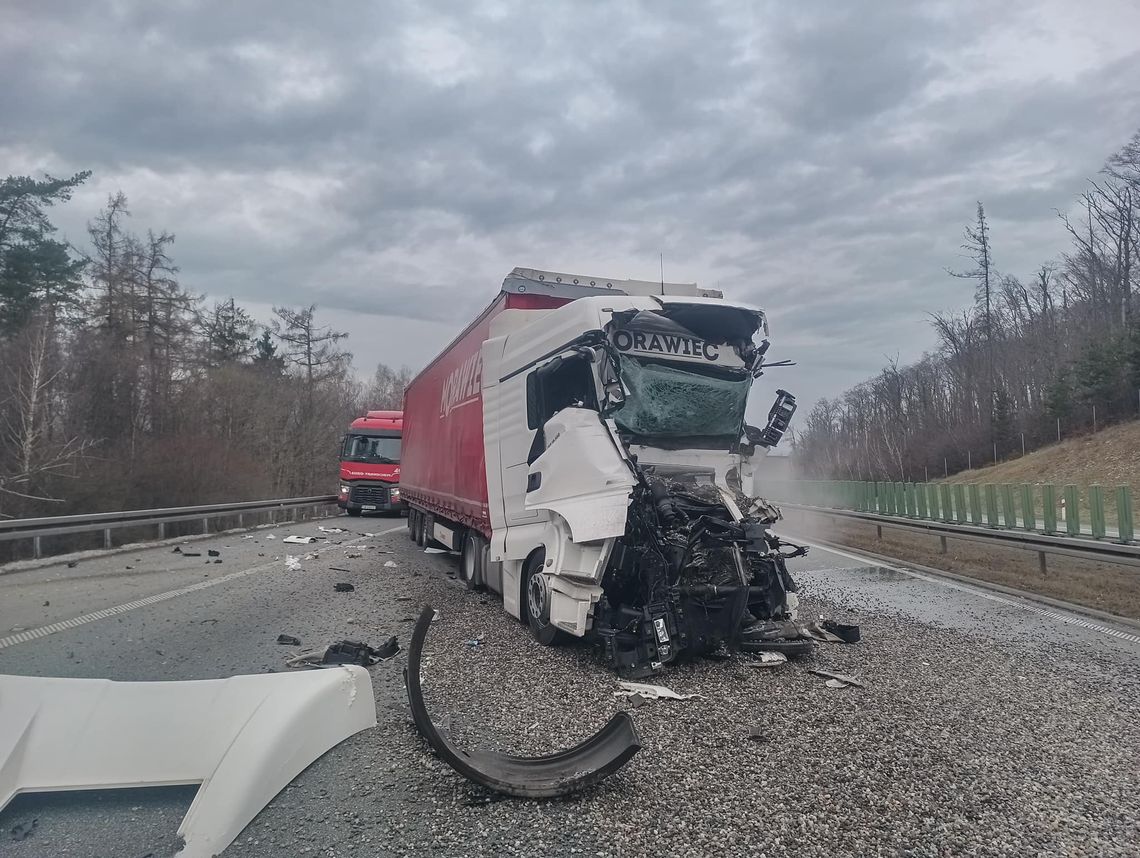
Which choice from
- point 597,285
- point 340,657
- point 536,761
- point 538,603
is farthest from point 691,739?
point 597,285

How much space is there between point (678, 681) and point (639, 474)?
1627mm

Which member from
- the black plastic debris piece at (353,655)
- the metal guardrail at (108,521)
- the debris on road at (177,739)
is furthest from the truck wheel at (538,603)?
the metal guardrail at (108,521)

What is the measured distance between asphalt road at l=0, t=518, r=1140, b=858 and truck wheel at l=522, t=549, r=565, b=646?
0.58ft

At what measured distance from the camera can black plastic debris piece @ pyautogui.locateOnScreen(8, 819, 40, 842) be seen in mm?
2900

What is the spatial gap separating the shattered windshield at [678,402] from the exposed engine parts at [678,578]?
1.88 ft

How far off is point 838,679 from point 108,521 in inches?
551

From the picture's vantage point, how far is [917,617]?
26.6 feet

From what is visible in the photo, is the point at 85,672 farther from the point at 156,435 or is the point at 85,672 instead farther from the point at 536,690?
the point at 156,435

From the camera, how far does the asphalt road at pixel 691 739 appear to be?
3.07 metres

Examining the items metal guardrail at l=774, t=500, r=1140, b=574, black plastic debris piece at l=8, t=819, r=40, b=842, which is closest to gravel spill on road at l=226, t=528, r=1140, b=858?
black plastic debris piece at l=8, t=819, r=40, b=842

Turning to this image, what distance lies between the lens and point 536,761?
379 cm

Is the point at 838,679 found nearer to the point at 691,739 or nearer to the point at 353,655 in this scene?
the point at 691,739

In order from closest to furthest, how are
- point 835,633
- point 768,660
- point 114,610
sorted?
1. point 768,660
2. point 835,633
3. point 114,610

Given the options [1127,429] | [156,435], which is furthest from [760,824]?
[1127,429]
